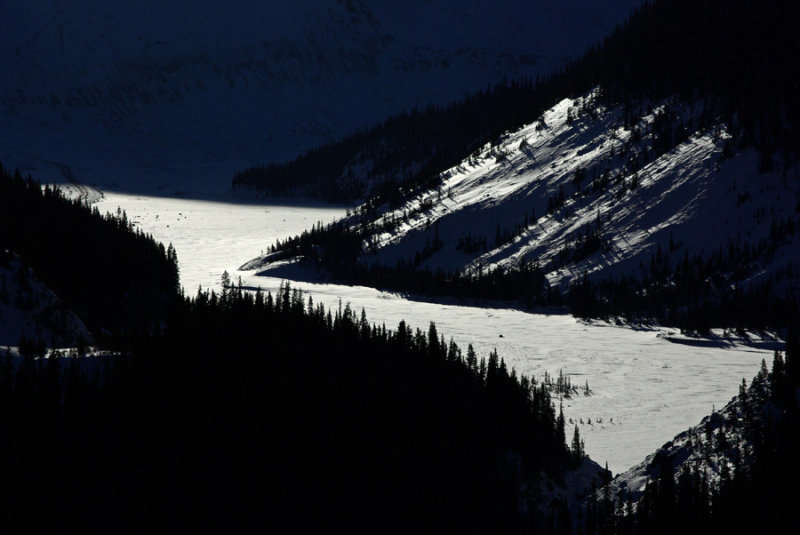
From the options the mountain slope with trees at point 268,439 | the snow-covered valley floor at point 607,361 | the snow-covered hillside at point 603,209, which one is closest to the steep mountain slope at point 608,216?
the snow-covered hillside at point 603,209

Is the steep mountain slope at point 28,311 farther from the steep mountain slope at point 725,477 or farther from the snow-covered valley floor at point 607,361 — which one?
the snow-covered valley floor at point 607,361

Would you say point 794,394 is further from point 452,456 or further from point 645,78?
point 645,78

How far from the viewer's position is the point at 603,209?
527 feet

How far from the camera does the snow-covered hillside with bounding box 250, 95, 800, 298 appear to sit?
14050cm

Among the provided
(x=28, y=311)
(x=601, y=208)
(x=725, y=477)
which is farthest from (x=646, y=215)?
(x=725, y=477)

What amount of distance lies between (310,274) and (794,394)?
141 m

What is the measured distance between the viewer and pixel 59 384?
147ft

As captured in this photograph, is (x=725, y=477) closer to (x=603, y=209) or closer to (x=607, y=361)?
(x=607, y=361)

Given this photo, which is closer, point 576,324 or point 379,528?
point 379,528

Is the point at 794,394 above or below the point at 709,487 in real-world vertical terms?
above

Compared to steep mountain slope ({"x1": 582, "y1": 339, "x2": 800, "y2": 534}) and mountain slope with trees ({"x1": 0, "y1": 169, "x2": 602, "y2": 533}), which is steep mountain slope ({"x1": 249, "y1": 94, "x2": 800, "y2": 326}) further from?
steep mountain slope ({"x1": 582, "y1": 339, "x2": 800, "y2": 534})

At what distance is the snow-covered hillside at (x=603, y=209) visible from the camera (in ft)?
461

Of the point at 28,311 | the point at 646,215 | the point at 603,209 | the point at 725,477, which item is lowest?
the point at 725,477

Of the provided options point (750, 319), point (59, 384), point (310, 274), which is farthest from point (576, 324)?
point (59, 384)
